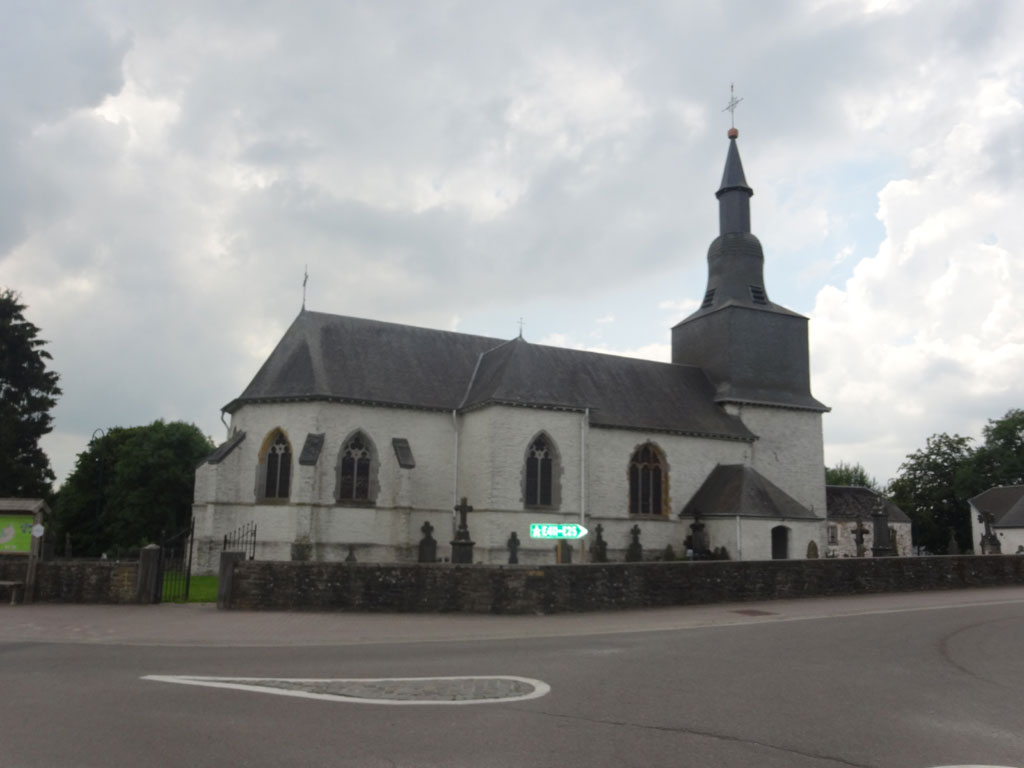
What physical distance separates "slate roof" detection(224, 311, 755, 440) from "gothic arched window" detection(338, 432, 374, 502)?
164 cm

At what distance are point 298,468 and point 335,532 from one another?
259 centimetres

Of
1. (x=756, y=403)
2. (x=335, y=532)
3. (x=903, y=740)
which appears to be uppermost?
(x=756, y=403)

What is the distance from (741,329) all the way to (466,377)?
12.4m

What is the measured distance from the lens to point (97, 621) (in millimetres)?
14609

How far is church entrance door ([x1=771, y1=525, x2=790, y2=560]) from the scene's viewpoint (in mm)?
29766

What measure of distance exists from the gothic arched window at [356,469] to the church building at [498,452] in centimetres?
6

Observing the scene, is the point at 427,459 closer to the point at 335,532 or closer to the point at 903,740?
the point at 335,532

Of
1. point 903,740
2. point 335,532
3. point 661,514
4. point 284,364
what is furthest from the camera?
point 661,514

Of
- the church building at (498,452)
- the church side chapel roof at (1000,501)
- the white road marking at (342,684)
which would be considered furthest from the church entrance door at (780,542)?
the church side chapel roof at (1000,501)

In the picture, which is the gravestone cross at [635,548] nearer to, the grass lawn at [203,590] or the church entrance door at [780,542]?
the church entrance door at [780,542]

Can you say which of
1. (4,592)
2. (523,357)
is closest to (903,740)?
(4,592)

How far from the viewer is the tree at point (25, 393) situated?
40.7 m

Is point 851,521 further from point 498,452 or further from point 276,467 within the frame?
point 276,467

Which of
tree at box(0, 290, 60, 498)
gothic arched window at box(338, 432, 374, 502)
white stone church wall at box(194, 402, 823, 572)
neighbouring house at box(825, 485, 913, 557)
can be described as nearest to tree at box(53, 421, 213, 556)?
tree at box(0, 290, 60, 498)
